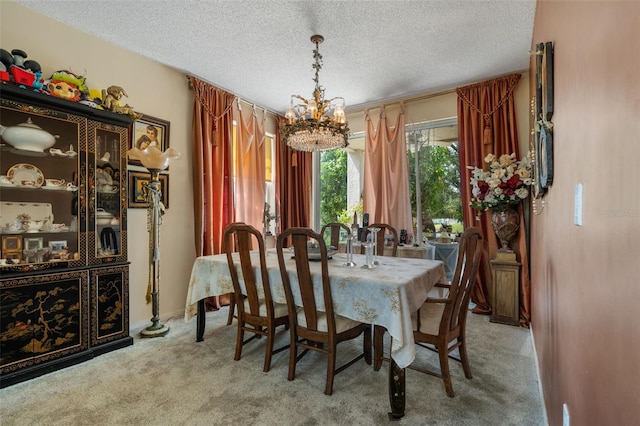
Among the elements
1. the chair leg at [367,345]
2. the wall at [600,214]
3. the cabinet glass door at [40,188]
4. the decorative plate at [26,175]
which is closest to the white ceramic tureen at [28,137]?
the cabinet glass door at [40,188]

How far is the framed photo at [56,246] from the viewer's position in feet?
7.67

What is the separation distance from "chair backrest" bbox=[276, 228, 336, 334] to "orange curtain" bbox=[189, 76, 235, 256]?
193 cm

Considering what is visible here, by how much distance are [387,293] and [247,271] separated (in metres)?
1.06

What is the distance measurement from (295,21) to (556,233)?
8.19ft

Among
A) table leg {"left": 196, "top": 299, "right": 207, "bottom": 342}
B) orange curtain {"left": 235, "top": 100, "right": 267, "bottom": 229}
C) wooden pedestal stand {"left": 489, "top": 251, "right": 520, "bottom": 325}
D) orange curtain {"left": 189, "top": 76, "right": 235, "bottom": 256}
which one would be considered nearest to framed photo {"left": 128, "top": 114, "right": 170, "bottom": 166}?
orange curtain {"left": 189, "top": 76, "right": 235, "bottom": 256}

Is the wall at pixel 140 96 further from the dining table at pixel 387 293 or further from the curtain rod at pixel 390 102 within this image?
the curtain rod at pixel 390 102

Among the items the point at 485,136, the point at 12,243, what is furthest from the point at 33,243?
the point at 485,136

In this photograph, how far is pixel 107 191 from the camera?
266 cm

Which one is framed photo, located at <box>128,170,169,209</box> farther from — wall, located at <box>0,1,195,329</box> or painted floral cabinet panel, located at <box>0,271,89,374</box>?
Answer: painted floral cabinet panel, located at <box>0,271,89,374</box>

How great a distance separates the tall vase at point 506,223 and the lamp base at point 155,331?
3.60 metres

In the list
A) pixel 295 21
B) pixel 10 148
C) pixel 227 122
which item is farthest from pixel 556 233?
pixel 227 122

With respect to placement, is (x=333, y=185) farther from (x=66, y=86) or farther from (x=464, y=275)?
(x=66, y=86)

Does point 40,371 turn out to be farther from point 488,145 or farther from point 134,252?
point 488,145

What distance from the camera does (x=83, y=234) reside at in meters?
2.46
